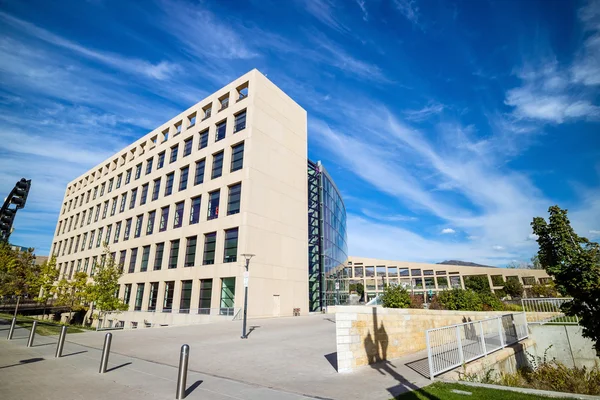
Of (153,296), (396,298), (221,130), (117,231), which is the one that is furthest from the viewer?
(117,231)

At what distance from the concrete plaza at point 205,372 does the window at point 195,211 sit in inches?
741

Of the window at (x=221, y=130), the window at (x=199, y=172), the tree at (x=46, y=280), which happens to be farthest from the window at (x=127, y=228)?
the window at (x=221, y=130)

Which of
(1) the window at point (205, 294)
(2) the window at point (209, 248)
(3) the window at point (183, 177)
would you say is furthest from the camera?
(3) the window at point (183, 177)

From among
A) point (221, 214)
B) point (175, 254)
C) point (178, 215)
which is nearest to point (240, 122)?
point (221, 214)

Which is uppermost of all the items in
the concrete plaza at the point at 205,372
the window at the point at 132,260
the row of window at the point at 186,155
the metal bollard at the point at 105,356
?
the row of window at the point at 186,155

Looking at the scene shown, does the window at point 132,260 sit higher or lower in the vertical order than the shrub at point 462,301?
higher

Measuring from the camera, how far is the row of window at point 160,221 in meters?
28.6

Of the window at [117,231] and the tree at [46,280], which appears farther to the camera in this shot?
the window at [117,231]

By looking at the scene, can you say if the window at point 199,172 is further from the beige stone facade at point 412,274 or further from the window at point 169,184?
the beige stone facade at point 412,274

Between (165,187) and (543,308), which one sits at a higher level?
(165,187)

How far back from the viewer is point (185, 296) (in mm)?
29422

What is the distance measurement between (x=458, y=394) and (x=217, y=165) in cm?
2924

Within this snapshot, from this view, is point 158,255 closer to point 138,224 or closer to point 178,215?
point 178,215

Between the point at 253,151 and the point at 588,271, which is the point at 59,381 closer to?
the point at 588,271
